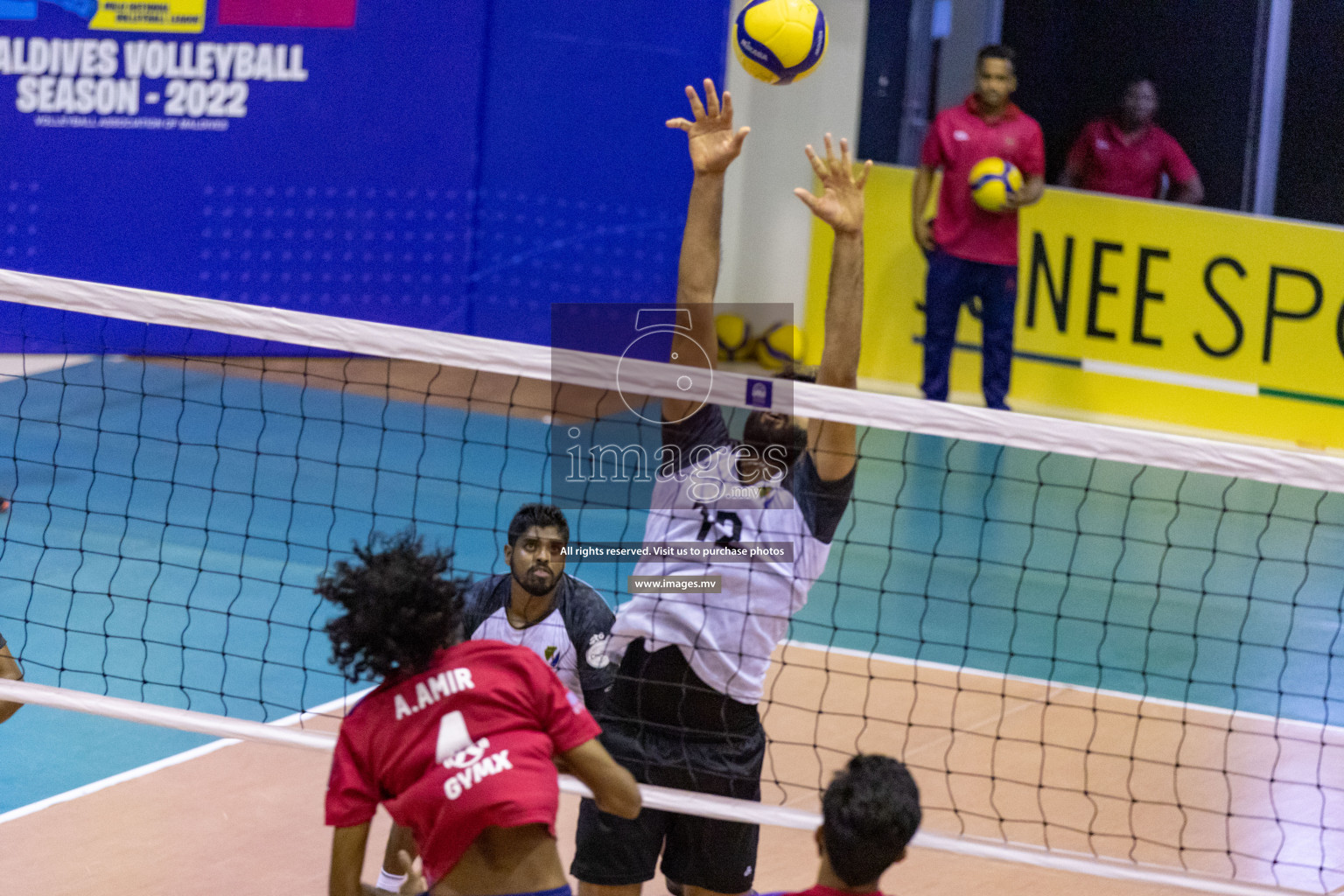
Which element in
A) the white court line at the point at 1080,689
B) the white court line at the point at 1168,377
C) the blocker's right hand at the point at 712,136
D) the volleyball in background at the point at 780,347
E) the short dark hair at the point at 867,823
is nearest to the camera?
the short dark hair at the point at 867,823

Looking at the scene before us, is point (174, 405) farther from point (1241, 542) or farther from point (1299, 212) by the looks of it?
point (1299, 212)

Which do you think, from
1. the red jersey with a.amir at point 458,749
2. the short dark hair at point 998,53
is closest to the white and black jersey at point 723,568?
the red jersey with a.amir at point 458,749

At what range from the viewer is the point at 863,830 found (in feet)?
9.36

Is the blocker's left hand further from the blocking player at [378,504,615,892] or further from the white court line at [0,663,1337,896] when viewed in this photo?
the white court line at [0,663,1337,896]

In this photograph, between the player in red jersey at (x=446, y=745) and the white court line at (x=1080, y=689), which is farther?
Answer: the white court line at (x=1080, y=689)

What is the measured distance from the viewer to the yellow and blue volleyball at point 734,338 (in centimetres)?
1402

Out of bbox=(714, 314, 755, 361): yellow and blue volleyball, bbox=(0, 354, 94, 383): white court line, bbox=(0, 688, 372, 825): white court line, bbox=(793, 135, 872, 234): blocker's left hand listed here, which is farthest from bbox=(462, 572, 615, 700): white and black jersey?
bbox=(714, 314, 755, 361): yellow and blue volleyball

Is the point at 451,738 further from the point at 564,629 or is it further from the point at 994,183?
the point at 994,183

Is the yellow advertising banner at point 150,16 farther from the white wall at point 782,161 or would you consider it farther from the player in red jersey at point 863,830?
the player in red jersey at point 863,830

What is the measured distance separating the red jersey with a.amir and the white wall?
10.8m

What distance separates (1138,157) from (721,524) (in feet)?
30.7

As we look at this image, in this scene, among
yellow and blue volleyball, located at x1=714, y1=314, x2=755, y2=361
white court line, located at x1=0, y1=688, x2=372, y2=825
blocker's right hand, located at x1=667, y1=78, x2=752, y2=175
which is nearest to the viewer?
blocker's right hand, located at x1=667, y1=78, x2=752, y2=175

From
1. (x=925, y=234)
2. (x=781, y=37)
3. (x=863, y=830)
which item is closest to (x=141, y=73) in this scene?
(x=925, y=234)

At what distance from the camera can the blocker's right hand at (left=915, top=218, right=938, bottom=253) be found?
11.9 m
